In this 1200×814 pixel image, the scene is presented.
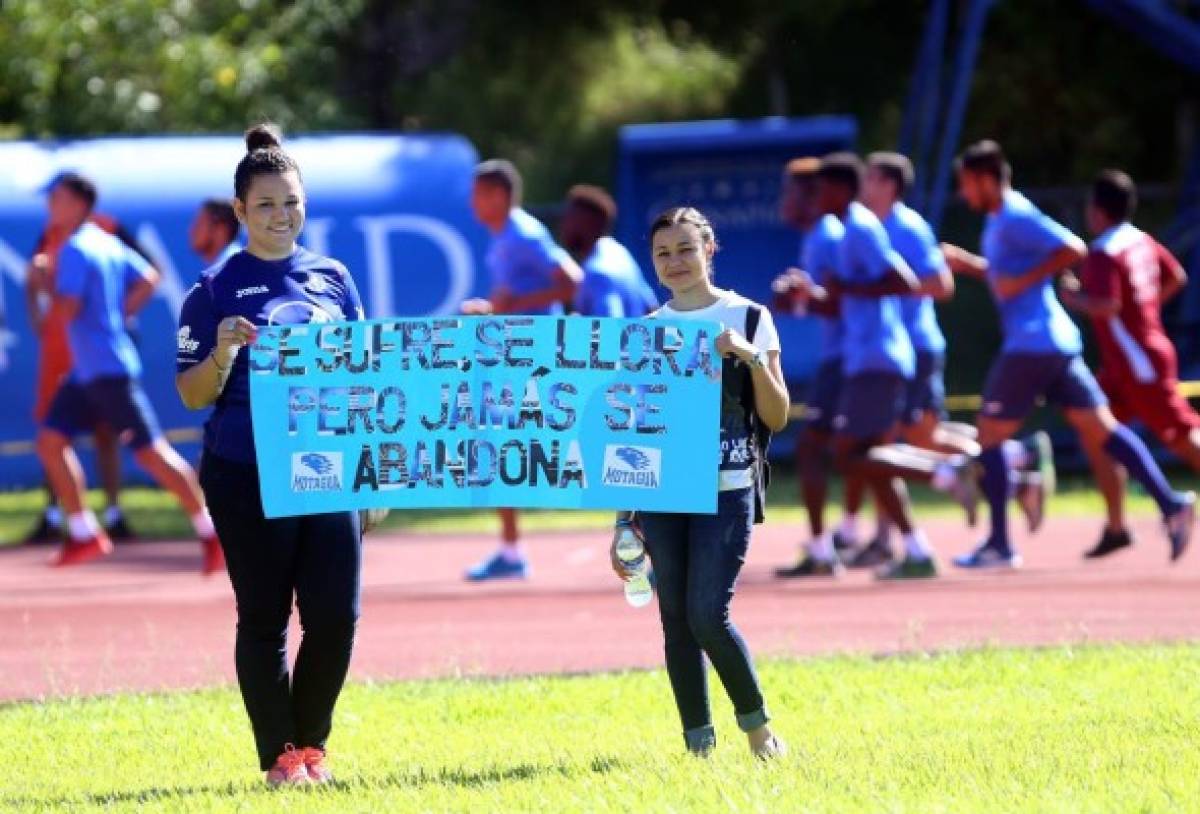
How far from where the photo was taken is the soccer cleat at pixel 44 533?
17578mm

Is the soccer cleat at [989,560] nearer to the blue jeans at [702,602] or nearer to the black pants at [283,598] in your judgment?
the blue jeans at [702,602]

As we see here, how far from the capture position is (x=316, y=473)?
748 centimetres

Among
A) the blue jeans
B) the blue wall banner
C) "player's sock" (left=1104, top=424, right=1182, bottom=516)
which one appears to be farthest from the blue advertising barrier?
the blue jeans

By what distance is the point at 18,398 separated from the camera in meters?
20.9

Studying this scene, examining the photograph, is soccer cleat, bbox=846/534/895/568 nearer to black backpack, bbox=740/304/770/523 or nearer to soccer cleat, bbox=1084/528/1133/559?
soccer cleat, bbox=1084/528/1133/559

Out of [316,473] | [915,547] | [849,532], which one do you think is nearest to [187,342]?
[316,473]

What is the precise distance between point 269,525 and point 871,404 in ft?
22.0

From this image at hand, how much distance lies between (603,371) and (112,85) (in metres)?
20.5

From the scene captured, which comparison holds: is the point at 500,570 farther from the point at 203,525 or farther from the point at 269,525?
the point at 269,525

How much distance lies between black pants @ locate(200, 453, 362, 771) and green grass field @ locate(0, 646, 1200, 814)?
0.71ft

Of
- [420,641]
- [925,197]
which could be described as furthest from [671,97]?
[420,641]

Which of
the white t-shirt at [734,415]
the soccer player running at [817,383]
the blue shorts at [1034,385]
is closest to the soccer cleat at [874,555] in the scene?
the soccer player running at [817,383]

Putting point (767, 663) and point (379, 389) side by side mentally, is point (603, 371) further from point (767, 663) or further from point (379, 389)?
point (767, 663)

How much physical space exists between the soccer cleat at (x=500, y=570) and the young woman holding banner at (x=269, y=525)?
6.82 metres
